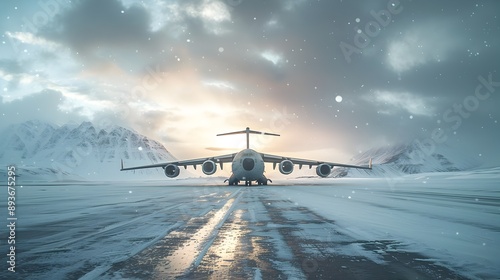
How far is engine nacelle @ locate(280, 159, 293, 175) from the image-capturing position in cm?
3812

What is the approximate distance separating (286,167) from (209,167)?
8464mm

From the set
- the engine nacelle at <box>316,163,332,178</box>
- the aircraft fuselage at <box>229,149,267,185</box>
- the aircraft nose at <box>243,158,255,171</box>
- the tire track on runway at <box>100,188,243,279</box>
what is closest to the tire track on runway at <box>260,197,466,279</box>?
the tire track on runway at <box>100,188,243,279</box>

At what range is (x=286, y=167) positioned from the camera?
3856cm

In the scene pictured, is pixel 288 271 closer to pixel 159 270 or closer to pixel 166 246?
pixel 159 270

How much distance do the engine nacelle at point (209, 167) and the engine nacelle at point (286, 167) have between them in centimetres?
736

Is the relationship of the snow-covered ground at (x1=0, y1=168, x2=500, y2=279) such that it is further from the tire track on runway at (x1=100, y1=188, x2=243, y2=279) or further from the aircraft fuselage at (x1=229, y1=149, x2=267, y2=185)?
the aircraft fuselage at (x1=229, y1=149, x2=267, y2=185)

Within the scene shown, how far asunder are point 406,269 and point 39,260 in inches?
202

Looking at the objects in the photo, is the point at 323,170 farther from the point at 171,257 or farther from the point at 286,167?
the point at 171,257

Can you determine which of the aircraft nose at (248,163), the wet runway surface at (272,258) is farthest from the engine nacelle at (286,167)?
the wet runway surface at (272,258)

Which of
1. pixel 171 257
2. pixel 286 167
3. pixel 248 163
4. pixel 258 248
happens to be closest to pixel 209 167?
pixel 248 163

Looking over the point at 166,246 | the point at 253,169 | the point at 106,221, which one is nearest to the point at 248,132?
the point at 253,169

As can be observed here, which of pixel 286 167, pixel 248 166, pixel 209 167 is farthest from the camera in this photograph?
pixel 286 167

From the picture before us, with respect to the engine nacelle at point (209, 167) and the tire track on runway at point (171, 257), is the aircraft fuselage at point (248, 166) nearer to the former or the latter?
the engine nacelle at point (209, 167)

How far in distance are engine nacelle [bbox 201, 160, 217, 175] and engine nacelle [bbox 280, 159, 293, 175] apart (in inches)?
290
